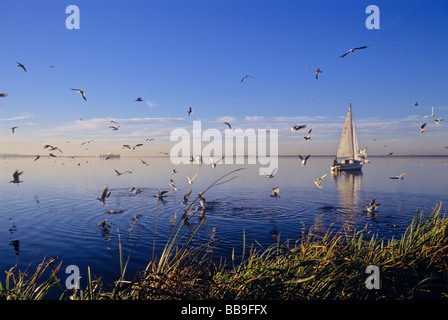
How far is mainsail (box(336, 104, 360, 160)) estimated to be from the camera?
68625mm

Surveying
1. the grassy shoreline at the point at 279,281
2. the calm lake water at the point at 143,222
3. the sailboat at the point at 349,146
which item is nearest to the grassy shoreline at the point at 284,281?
the grassy shoreline at the point at 279,281

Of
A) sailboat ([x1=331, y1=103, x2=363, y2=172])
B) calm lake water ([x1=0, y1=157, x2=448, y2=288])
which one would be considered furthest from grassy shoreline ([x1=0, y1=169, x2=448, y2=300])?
sailboat ([x1=331, y1=103, x2=363, y2=172])

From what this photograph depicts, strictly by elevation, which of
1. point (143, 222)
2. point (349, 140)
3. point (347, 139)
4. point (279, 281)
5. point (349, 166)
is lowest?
point (143, 222)

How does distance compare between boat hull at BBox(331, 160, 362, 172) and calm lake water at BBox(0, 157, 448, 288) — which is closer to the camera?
calm lake water at BBox(0, 157, 448, 288)

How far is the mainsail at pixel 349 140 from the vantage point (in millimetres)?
68625

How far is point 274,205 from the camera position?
27.3m

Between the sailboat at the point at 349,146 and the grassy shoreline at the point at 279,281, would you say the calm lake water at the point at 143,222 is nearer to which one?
the grassy shoreline at the point at 279,281

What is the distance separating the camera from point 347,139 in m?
68.9

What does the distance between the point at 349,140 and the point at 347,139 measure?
0.48 metres

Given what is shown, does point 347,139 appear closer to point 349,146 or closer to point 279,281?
point 349,146

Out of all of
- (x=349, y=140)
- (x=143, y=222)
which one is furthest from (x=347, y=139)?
(x=143, y=222)

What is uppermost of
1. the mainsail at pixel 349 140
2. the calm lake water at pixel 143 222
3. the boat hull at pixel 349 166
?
the mainsail at pixel 349 140

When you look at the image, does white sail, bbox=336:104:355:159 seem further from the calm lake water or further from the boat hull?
the calm lake water

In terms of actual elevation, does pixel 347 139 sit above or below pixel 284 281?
above
